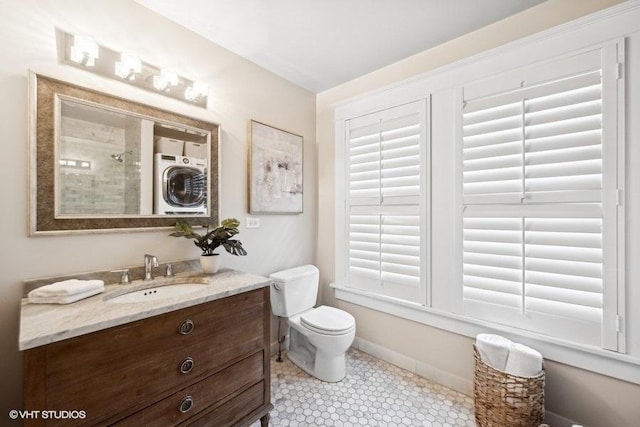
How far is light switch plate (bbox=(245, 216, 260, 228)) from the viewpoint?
6.85ft

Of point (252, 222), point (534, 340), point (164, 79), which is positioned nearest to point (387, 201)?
point (252, 222)

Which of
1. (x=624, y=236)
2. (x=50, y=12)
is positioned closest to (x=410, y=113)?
(x=624, y=236)

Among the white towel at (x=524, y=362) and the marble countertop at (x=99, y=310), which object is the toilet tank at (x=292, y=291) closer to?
the marble countertop at (x=99, y=310)

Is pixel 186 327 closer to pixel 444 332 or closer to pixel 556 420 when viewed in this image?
pixel 444 332

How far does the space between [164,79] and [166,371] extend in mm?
1567

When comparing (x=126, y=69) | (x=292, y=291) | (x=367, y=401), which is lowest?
(x=367, y=401)

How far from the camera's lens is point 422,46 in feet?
6.37

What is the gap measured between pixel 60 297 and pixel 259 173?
4.52 ft

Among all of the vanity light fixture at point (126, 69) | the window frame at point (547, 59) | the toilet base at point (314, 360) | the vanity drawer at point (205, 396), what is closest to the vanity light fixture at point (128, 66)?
the vanity light fixture at point (126, 69)

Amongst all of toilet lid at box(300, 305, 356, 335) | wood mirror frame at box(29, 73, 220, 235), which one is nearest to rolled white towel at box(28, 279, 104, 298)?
wood mirror frame at box(29, 73, 220, 235)

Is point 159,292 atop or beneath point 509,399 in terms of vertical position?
atop

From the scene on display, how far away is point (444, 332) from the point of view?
6.23 feet

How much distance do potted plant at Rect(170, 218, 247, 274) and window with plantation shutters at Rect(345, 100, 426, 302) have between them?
1.10 meters

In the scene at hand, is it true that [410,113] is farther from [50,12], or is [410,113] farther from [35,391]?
[35,391]
